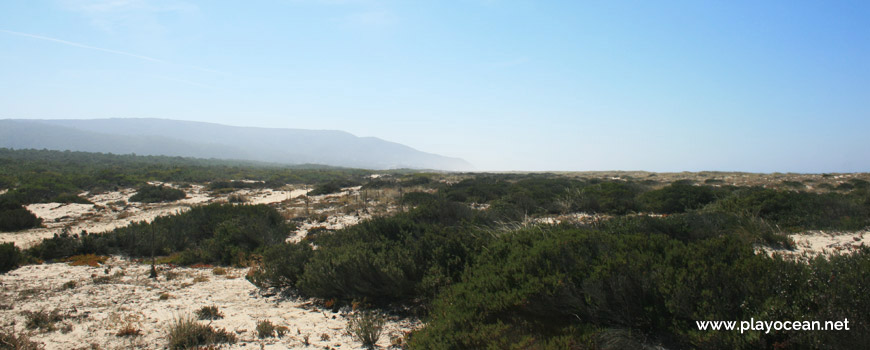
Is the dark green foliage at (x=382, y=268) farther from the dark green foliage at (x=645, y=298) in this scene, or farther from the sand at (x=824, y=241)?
the sand at (x=824, y=241)

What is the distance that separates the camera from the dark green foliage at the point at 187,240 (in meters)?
8.36

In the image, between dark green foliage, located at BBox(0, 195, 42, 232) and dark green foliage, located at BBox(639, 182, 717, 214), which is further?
dark green foliage, located at BBox(639, 182, 717, 214)

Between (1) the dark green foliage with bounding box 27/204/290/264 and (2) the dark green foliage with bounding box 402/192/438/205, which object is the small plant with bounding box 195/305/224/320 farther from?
(2) the dark green foliage with bounding box 402/192/438/205

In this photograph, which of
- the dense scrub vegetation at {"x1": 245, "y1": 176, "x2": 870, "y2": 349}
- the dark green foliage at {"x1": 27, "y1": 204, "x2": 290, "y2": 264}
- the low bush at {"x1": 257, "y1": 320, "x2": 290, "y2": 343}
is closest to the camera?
the dense scrub vegetation at {"x1": 245, "y1": 176, "x2": 870, "y2": 349}

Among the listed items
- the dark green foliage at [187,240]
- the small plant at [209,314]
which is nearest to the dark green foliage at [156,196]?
the dark green foliage at [187,240]

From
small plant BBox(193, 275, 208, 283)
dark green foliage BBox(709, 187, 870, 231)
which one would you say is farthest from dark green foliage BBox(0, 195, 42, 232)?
dark green foliage BBox(709, 187, 870, 231)

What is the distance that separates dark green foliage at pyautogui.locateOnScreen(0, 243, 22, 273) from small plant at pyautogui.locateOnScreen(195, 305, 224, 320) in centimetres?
513

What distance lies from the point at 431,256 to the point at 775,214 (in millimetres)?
9296

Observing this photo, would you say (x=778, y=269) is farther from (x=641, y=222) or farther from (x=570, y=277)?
(x=641, y=222)

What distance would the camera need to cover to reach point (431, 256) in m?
5.68

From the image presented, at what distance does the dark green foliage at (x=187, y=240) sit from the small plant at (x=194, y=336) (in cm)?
413

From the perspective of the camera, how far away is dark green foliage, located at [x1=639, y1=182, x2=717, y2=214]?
12072 millimetres

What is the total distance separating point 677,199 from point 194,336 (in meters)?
13.8

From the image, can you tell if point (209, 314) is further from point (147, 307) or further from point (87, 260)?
point (87, 260)
